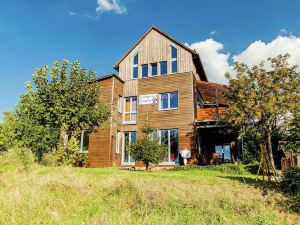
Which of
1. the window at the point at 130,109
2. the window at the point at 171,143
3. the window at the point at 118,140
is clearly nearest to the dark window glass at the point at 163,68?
the window at the point at 130,109

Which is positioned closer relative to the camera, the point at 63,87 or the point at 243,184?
the point at 243,184

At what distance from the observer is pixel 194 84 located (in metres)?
25.0

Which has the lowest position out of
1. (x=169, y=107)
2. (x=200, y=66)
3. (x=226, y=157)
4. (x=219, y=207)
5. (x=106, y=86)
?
(x=219, y=207)

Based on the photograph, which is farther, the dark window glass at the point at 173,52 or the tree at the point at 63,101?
the dark window glass at the point at 173,52

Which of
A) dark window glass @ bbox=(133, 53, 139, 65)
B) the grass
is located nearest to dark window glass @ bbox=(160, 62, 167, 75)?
dark window glass @ bbox=(133, 53, 139, 65)

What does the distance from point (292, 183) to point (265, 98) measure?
27.9 ft

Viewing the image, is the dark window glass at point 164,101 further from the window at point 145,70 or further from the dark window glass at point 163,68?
the window at point 145,70

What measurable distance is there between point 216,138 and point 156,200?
770 inches

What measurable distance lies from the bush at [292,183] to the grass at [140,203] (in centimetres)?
58

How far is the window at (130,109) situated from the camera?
85.1 feet

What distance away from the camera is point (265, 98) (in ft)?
60.7

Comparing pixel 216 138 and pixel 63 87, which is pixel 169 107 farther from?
pixel 63 87

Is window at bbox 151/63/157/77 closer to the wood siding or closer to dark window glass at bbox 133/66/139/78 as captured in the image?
the wood siding

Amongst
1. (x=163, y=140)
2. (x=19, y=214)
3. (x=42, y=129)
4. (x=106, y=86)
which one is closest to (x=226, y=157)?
(x=163, y=140)
